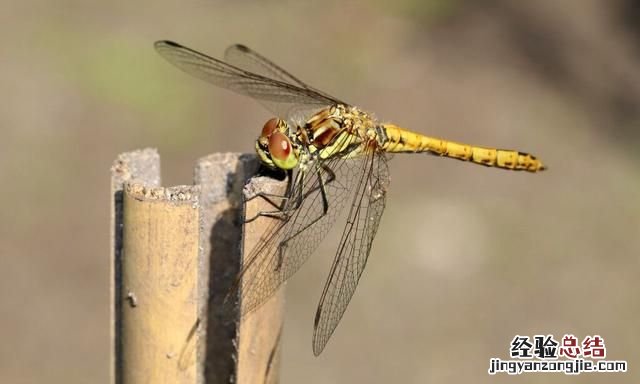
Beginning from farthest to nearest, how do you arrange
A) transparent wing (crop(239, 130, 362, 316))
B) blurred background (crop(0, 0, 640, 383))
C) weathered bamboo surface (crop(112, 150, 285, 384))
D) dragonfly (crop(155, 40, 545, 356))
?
blurred background (crop(0, 0, 640, 383))
dragonfly (crop(155, 40, 545, 356))
transparent wing (crop(239, 130, 362, 316))
weathered bamboo surface (crop(112, 150, 285, 384))

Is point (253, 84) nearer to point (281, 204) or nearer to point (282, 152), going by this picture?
point (282, 152)

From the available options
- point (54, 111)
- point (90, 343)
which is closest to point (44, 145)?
point (54, 111)

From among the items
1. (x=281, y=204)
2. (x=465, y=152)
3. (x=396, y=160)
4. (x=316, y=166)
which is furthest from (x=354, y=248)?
(x=396, y=160)

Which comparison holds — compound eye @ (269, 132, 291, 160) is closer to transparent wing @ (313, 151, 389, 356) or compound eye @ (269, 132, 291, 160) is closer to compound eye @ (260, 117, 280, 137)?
compound eye @ (260, 117, 280, 137)

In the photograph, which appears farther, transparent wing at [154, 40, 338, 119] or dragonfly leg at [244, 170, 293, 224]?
transparent wing at [154, 40, 338, 119]

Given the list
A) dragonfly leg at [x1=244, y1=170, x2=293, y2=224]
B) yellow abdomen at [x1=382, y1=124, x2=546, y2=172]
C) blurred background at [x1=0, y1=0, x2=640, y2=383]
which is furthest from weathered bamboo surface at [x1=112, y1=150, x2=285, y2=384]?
blurred background at [x1=0, y1=0, x2=640, y2=383]

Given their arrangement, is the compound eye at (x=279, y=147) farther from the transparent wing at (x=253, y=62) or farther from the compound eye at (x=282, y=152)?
the transparent wing at (x=253, y=62)
